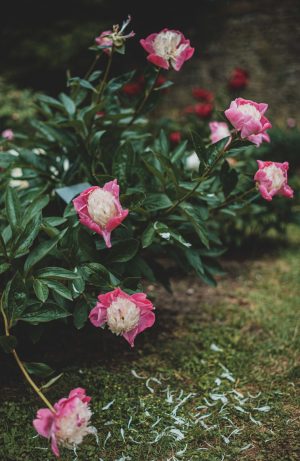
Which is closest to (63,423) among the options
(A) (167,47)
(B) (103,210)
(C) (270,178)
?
(B) (103,210)

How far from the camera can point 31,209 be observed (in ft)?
5.39

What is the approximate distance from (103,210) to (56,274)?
0.87 feet

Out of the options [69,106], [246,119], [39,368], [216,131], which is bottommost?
[39,368]

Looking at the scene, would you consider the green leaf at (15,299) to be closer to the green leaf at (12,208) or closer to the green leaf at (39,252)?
the green leaf at (39,252)

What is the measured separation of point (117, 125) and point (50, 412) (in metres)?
1.23

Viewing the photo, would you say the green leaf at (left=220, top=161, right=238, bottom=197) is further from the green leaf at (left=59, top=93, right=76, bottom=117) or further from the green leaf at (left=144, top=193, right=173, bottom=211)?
the green leaf at (left=59, top=93, right=76, bottom=117)

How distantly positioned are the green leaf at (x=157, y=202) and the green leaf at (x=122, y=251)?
0.17 meters

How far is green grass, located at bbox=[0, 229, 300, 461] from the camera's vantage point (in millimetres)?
1438

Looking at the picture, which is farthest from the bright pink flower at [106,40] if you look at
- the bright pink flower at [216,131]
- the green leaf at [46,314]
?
the green leaf at [46,314]

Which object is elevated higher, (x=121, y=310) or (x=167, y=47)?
(x=167, y=47)

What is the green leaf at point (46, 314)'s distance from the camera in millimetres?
1432

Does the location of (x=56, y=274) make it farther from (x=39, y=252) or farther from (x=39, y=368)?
(x=39, y=368)

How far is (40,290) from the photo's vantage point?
1.41 m

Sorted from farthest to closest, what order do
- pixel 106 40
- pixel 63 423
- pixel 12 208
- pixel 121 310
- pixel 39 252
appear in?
1. pixel 106 40
2. pixel 12 208
3. pixel 39 252
4. pixel 121 310
5. pixel 63 423
